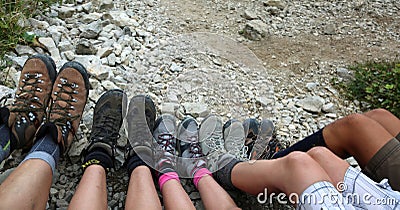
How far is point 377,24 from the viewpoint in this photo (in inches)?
111

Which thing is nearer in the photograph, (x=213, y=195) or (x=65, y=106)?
(x=213, y=195)

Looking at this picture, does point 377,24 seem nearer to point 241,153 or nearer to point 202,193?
point 241,153

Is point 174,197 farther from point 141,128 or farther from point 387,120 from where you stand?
point 387,120

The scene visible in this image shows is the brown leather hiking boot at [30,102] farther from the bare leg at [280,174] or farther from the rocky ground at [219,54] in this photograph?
the bare leg at [280,174]

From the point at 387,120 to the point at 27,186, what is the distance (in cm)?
125

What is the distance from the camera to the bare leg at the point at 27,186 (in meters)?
1.05

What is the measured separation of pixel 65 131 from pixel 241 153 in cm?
70

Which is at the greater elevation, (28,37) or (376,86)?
(28,37)

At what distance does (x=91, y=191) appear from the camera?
1211 millimetres

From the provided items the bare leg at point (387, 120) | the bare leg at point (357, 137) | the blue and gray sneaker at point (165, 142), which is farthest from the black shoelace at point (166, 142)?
the bare leg at point (387, 120)

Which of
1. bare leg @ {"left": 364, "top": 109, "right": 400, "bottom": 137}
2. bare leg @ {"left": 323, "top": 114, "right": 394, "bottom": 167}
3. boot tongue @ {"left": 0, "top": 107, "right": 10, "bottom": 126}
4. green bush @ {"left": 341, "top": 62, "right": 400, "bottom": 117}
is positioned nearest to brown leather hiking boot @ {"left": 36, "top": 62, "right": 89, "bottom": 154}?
boot tongue @ {"left": 0, "top": 107, "right": 10, "bottom": 126}

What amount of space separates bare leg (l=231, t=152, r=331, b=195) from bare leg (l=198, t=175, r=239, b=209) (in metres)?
0.07

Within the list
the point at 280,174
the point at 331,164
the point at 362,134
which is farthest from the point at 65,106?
the point at 362,134

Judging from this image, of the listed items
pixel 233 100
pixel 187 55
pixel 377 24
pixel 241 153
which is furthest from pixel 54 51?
pixel 377 24
